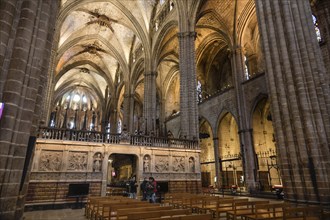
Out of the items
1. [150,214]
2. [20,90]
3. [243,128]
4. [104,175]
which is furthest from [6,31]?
[243,128]

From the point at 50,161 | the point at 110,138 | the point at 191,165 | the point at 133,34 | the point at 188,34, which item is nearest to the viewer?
the point at 50,161

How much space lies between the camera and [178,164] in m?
12.1

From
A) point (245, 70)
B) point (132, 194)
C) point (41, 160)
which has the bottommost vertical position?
point (132, 194)

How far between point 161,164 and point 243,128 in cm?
784

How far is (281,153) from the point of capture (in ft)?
25.2

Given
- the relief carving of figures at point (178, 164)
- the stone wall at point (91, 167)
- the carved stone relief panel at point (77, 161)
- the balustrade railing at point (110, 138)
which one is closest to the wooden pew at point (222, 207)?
the stone wall at point (91, 167)

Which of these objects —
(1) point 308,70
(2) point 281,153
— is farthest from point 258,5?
(2) point 281,153

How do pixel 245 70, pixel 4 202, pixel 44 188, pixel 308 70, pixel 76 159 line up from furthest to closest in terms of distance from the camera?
1. pixel 245 70
2. pixel 76 159
3. pixel 44 188
4. pixel 308 70
5. pixel 4 202

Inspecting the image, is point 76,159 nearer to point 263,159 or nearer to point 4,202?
point 4,202

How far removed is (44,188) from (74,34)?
62.1 feet

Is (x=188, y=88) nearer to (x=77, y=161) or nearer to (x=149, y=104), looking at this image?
(x=149, y=104)

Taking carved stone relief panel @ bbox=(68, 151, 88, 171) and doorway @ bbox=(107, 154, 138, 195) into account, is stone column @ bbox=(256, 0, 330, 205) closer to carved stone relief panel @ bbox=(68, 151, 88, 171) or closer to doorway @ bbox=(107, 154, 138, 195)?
carved stone relief panel @ bbox=(68, 151, 88, 171)

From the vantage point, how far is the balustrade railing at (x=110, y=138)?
32.6 feet

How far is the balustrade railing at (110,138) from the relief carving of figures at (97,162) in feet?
2.33
